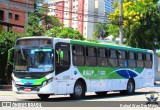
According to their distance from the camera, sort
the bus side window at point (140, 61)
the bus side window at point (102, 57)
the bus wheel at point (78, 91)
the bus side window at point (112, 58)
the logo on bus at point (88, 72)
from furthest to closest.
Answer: the bus side window at point (140, 61) < the bus side window at point (112, 58) < the bus side window at point (102, 57) < the logo on bus at point (88, 72) < the bus wheel at point (78, 91)

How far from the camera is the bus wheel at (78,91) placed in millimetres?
A: 19381

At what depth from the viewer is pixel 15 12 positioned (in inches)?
1948

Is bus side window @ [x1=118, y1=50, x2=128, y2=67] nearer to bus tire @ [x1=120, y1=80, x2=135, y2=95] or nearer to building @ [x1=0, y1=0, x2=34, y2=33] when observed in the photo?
bus tire @ [x1=120, y1=80, x2=135, y2=95]

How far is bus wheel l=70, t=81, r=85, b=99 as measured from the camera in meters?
19.4

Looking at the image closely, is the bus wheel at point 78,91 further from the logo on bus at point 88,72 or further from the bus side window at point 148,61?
the bus side window at point 148,61

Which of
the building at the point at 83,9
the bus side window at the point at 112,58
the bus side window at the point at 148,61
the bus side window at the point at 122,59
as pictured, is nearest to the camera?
the bus side window at the point at 112,58

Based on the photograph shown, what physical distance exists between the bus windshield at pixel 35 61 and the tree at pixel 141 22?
24.4 m

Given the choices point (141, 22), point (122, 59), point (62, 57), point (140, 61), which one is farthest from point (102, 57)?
point (141, 22)

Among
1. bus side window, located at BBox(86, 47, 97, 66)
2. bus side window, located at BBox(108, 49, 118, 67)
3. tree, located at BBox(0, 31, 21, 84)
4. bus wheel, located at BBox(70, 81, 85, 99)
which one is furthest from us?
tree, located at BBox(0, 31, 21, 84)

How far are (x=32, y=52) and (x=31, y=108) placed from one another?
4292 mm

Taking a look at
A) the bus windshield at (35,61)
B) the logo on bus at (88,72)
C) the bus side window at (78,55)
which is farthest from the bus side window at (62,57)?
the logo on bus at (88,72)

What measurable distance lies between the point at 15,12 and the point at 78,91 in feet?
104

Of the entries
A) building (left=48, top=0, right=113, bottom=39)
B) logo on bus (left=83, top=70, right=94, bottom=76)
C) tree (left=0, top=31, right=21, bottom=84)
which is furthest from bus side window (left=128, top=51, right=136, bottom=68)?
building (left=48, top=0, right=113, bottom=39)

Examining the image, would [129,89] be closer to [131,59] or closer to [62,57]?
[131,59]
